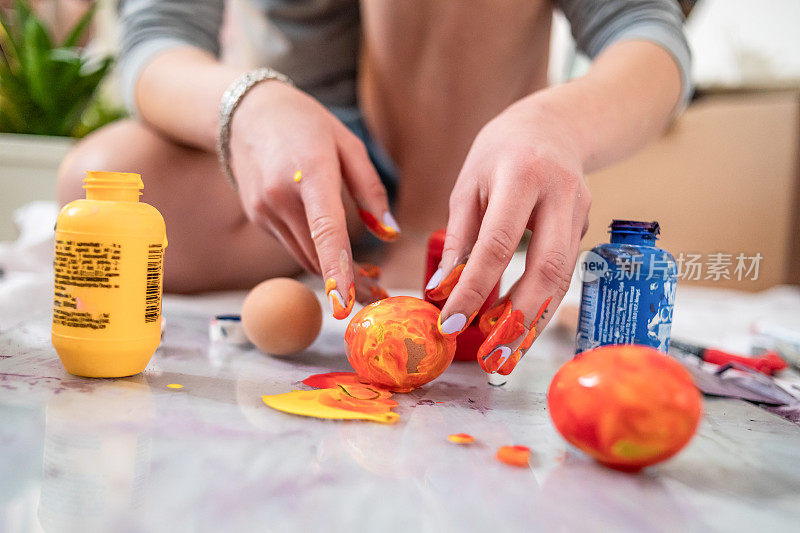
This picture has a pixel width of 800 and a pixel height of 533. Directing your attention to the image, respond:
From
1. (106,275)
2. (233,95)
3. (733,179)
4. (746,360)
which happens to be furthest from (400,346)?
(733,179)

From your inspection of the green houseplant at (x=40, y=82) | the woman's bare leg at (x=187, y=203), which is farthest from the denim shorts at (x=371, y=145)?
the green houseplant at (x=40, y=82)

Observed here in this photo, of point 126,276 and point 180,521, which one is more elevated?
point 126,276

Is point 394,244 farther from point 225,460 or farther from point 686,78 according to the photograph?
point 225,460

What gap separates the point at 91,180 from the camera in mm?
578

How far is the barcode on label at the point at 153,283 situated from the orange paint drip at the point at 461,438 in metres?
0.31

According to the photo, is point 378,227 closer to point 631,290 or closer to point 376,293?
point 376,293

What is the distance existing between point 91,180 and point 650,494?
552 mm

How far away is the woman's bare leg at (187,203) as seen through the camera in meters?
1.05

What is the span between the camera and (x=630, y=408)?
44 centimetres

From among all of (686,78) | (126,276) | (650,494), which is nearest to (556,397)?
(650,494)

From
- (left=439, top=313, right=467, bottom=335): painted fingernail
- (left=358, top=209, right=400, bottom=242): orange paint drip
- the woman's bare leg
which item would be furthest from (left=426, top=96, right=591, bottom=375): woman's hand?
the woman's bare leg

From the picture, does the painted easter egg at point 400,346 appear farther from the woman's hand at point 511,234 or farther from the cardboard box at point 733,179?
the cardboard box at point 733,179

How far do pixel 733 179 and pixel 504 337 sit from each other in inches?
69.4

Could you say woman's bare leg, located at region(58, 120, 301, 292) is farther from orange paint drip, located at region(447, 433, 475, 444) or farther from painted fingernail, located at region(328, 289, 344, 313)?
orange paint drip, located at region(447, 433, 475, 444)
